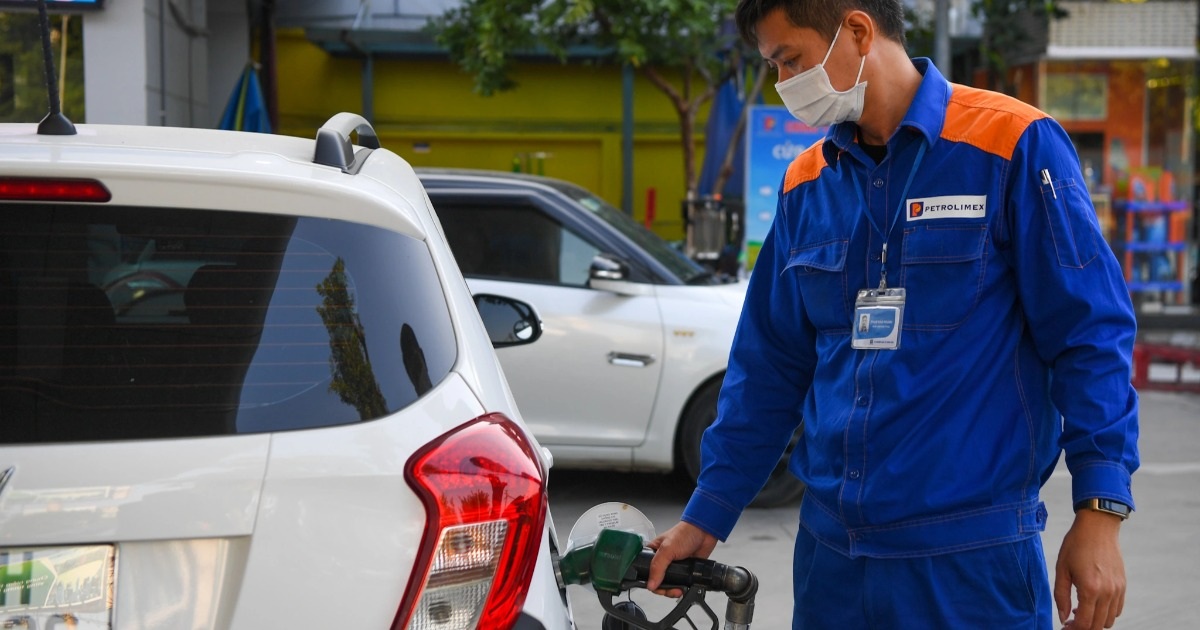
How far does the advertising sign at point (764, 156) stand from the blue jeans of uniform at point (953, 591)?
8.93 metres

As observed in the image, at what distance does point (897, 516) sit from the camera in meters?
2.17

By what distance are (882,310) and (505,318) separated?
1487mm

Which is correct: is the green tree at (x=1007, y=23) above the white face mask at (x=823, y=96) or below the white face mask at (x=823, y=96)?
above

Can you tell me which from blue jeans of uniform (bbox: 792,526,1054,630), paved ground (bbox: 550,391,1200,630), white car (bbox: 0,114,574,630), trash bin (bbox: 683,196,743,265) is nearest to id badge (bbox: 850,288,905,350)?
blue jeans of uniform (bbox: 792,526,1054,630)

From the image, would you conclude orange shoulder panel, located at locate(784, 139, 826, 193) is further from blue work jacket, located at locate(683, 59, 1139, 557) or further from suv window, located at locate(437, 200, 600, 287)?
suv window, located at locate(437, 200, 600, 287)

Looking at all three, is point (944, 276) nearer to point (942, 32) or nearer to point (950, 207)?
point (950, 207)

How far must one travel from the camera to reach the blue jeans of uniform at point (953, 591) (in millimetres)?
2133

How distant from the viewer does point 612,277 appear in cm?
626

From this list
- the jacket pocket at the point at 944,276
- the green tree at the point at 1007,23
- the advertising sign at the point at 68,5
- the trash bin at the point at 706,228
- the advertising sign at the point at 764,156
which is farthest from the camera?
the green tree at the point at 1007,23

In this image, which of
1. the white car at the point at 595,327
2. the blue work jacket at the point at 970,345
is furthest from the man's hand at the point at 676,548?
the white car at the point at 595,327

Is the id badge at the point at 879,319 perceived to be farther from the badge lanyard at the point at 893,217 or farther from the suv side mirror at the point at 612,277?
the suv side mirror at the point at 612,277

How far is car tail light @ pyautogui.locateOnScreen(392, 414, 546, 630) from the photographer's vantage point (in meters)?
1.92

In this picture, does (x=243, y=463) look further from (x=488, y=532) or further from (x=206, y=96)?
(x=206, y=96)

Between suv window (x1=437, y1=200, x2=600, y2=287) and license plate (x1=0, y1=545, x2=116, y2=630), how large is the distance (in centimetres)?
465
